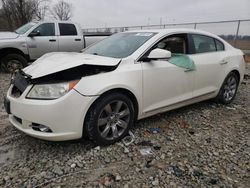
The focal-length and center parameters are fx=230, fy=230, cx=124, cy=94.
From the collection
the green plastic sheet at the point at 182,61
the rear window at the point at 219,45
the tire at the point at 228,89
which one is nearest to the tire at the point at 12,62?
the green plastic sheet at the point at 182,61

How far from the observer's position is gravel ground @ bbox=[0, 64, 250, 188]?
2385 millimetres

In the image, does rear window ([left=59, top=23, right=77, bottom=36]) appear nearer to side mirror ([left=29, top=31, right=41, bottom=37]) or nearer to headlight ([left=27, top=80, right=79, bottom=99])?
side mirror ([left=29, top=31, right=41, bottom=37])

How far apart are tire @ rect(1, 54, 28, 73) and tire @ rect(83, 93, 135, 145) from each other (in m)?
5.41

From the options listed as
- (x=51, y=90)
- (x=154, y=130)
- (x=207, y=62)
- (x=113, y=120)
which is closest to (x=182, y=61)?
(x=207, y=62)

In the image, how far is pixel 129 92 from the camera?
3.04 m

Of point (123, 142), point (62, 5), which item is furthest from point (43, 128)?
point (62, 5)

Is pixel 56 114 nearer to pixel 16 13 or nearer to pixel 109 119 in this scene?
pixel 109 119

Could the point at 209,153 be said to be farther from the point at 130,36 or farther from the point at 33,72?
the point at 33,72

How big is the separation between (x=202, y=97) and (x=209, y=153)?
1488 mm

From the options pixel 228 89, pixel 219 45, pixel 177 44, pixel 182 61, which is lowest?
pixel 228 89

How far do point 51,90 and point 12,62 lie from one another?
548cm

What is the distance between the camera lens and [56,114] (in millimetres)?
2510

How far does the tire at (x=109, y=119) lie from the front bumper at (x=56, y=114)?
4.7 inches

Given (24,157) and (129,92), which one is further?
(129,92)
